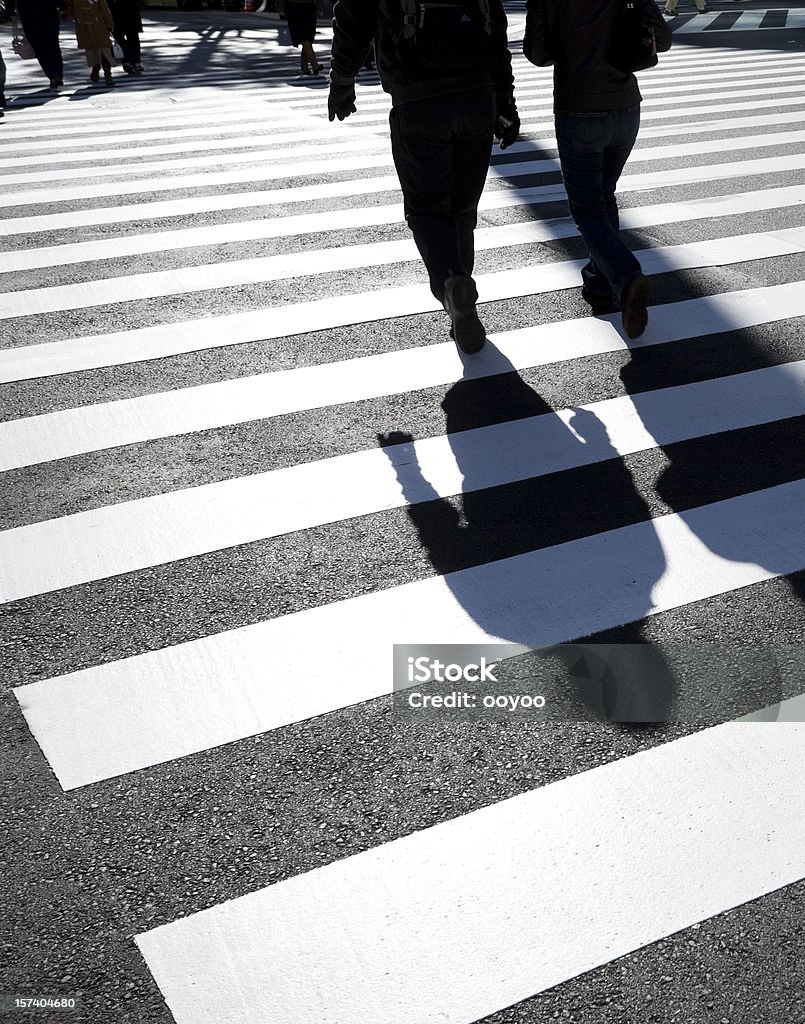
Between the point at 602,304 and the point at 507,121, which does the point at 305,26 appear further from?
the point at 507,121

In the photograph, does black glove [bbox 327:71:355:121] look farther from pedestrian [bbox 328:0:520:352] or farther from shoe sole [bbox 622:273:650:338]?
shoe sole [bbox 622:273:650:338]

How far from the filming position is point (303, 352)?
4793 mm

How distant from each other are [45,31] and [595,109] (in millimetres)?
11733

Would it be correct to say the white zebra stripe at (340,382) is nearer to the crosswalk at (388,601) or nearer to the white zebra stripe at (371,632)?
the crosswalk at (388,601)

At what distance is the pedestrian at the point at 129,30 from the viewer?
619 inches

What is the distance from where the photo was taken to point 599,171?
469cm

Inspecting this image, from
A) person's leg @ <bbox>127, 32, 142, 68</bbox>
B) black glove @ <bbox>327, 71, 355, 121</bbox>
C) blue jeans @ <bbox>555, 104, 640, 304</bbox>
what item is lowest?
person's leg @ <bbox>127, 32, 142, 68</bbox>

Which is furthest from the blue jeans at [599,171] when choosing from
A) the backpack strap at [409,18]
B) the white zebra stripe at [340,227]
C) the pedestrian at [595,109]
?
the white zebra stripe at [340,227]

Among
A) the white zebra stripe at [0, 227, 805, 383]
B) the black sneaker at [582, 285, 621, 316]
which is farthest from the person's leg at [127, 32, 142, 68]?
the black sneaker at [582, 285, 621, 316]

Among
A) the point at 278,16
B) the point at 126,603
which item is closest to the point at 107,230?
the point at 126,603

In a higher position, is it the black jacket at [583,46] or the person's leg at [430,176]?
the black jacket at [583,46]

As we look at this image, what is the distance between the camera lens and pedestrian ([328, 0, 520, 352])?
4.06 meters

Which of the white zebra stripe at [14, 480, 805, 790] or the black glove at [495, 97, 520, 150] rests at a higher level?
the black glove at [495, 97, 520, 150]

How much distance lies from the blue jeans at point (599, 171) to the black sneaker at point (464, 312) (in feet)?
2.13
